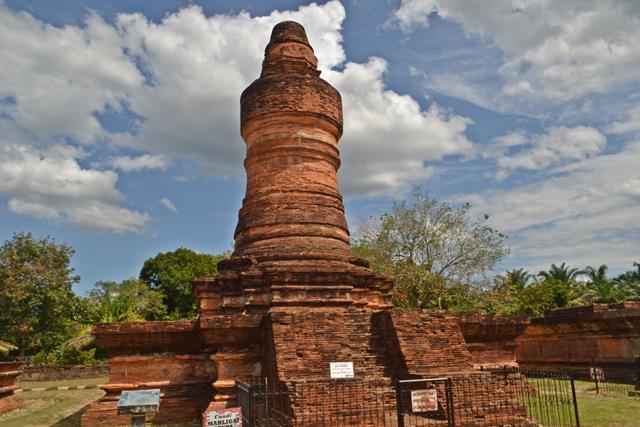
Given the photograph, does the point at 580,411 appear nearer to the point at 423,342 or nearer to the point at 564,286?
the point at 423,342

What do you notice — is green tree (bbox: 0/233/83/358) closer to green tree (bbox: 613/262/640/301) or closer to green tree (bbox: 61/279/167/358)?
green tree (bbox: 61/279/167/358)

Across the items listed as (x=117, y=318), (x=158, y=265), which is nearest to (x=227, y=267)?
(x=117, y=318)

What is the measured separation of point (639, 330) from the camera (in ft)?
45.0

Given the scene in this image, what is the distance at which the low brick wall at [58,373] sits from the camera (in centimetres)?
2380

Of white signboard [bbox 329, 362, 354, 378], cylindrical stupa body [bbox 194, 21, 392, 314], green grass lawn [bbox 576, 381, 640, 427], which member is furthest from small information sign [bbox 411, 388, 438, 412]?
cylindrical stupa body [bbox 194, 21, 392, 314]

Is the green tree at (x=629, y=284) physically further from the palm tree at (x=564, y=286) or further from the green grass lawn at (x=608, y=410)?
the green grass lawn at (x=608, y=410)

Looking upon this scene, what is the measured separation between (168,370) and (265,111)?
6496mm

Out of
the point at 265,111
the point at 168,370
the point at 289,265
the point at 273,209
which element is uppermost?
the point at 265,111

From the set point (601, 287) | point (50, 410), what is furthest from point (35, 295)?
point (601, 287)

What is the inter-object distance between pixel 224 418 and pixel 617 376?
11.4m

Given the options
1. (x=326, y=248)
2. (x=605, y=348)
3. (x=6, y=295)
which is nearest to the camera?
(x=326, y=248)

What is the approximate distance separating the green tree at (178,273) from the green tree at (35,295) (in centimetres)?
1019

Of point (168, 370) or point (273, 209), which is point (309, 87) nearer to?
point (273, 209)

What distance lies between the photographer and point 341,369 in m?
8.38
